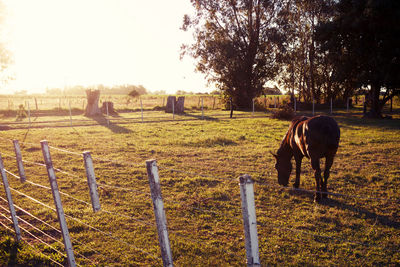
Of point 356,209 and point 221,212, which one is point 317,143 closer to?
point 356,209

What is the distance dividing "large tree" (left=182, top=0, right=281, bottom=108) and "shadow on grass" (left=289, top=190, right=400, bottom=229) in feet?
88.9

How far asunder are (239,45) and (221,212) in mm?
30051

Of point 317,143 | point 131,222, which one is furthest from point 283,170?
point 131,222

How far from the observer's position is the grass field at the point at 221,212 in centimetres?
412

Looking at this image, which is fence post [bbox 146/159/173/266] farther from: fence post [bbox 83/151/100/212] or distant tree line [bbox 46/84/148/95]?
distant tree line [bbox 46/84/148/95]

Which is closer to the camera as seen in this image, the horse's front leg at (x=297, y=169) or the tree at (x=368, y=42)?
the horse's front leg at (x=297, y=169)

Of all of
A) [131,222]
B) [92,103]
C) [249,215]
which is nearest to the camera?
[249,215]

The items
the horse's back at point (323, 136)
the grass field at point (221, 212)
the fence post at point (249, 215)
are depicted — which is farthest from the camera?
the horse's back at point (323, 136)

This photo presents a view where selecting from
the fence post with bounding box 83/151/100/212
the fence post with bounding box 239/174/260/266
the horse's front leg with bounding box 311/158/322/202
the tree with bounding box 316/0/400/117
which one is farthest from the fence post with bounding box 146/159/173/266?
the tree with bounding box 316/0/400/117

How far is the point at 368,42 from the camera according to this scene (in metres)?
20.6

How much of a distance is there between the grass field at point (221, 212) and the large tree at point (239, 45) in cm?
2346

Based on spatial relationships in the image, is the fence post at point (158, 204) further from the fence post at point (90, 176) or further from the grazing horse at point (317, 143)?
the grazing horse at point (317, 143)

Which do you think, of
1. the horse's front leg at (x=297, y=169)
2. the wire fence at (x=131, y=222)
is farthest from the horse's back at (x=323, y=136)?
the wire fence at (x=131, y=222)

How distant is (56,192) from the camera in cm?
366
